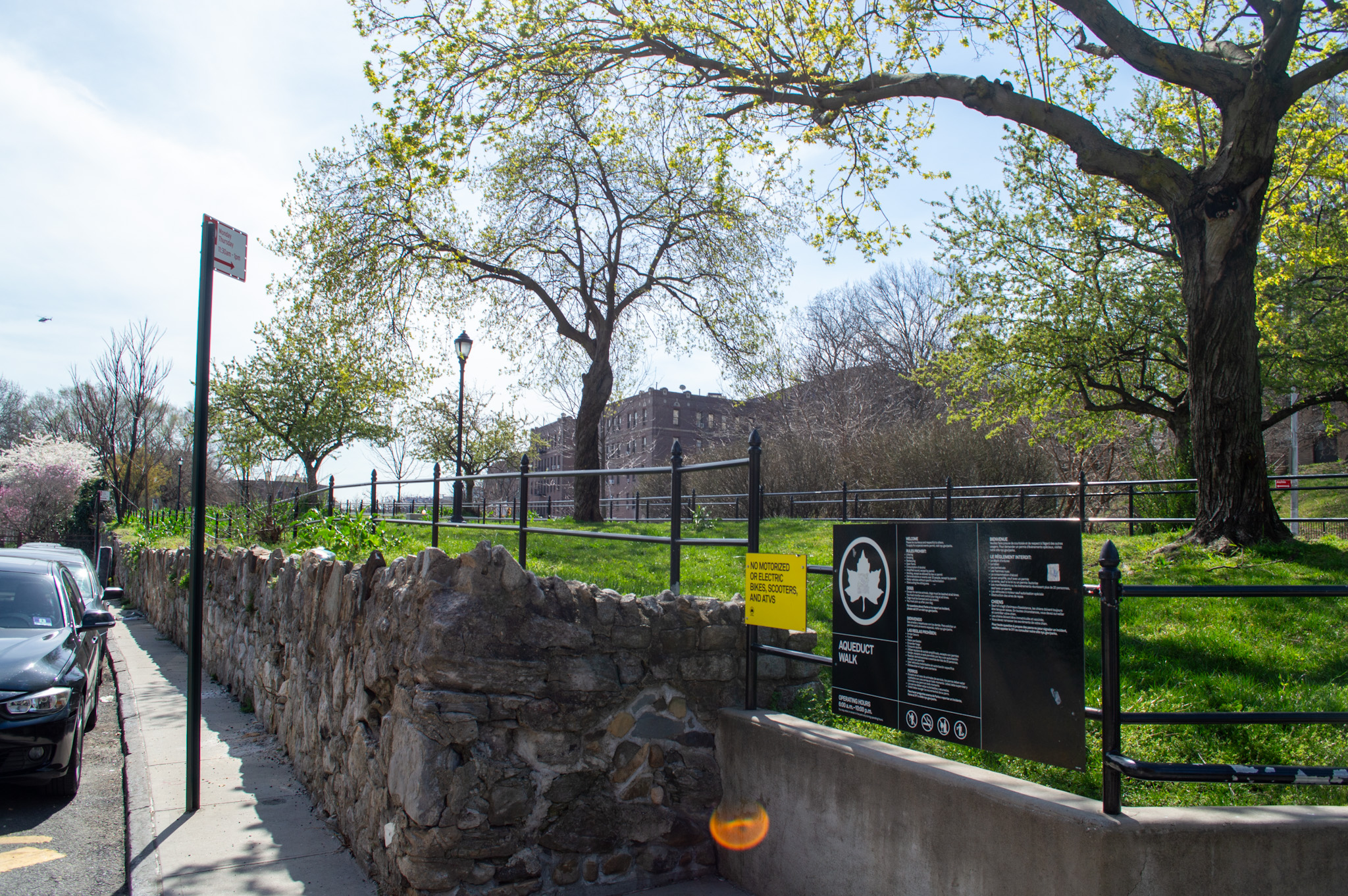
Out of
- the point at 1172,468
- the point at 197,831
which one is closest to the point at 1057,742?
the point at 197,831

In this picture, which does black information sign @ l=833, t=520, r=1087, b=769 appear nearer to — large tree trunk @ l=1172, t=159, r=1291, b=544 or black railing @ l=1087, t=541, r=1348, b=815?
black railing @ l=1087, t=541, r=1348, b=815

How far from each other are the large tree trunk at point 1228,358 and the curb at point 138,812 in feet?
32.6

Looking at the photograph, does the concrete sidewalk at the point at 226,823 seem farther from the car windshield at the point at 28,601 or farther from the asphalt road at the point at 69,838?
the car windshield at the point at 28,601

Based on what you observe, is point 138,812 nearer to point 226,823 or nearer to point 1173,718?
point 226,823

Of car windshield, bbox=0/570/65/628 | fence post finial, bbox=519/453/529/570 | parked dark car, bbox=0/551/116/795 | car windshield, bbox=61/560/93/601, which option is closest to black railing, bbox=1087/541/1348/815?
fence post finial, bbox=519/453/529/570

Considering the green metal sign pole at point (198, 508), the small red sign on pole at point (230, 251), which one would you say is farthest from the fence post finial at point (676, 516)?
the small red sign on pole at point (230, 251)

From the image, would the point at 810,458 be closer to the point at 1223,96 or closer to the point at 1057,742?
the point at 1223,96

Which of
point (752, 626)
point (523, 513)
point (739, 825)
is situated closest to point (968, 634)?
point (752, 626)

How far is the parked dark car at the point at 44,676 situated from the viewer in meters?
5.14

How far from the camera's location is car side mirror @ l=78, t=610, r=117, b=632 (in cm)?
621

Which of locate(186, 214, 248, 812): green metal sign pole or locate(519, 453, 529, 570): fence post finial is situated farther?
locate(519, 453, 529, 570): fence post finial

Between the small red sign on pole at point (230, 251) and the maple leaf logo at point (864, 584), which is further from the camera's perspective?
the small red sign on pole at point (230, 251)

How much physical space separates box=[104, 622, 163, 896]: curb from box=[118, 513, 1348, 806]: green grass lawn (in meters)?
2.28

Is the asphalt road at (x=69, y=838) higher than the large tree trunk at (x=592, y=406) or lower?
lower
